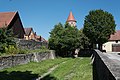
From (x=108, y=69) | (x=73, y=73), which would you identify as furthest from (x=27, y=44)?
(x=108, y=69)

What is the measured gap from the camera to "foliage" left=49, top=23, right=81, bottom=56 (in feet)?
137

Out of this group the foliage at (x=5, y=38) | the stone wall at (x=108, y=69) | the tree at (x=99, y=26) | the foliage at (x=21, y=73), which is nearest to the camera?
the stone wall at (x=108, y=69)

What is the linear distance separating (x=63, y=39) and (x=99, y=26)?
23364 mm

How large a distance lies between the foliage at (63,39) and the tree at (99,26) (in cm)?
1815

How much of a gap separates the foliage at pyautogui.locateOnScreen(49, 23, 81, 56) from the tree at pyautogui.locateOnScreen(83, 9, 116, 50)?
18152mm

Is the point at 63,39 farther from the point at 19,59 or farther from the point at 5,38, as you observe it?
the point at 19,59

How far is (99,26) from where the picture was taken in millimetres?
62844

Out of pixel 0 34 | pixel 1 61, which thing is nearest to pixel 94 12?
pixel 0 34

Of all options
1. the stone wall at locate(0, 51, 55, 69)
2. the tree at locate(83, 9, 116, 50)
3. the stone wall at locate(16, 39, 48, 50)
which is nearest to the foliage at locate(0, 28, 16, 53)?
the stone wall at locate(16, 39, 48, 50)

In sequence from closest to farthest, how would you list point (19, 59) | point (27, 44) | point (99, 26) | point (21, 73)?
→ point (21, 73) < point (19, 59) < point (27, 44) < point (99, 26)

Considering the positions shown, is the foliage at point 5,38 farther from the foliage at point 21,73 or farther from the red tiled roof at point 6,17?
the red tiled roof at point 6,17

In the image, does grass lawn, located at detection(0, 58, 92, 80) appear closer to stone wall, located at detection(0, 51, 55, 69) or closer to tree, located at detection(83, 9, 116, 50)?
stone wall, located at detection(0, 51, 55, 69)

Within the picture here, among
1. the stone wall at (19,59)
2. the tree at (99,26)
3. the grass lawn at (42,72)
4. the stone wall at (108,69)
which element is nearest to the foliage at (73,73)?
the grass lawn at (42,72)

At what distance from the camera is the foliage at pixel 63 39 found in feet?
137
